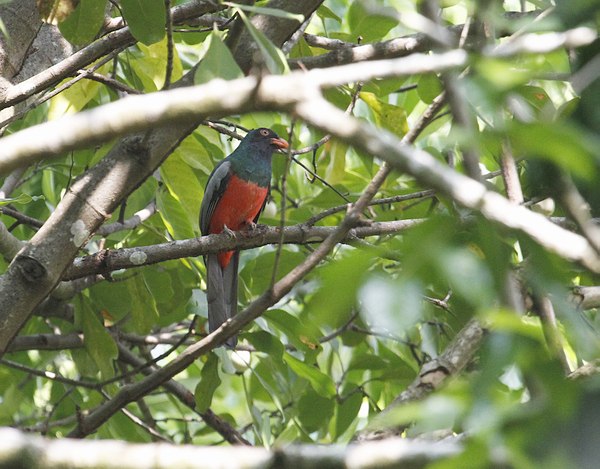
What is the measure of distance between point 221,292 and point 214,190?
1.57 metres

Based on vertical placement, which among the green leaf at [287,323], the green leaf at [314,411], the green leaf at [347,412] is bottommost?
the green leaf at [347,412]

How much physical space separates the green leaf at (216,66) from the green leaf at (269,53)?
0.33ft

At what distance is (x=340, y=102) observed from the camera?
193 inches

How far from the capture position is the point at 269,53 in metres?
2.45

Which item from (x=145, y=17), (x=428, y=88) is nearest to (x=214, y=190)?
(x=428, y=88)

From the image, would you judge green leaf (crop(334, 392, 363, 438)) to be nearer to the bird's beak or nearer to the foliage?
the foliage

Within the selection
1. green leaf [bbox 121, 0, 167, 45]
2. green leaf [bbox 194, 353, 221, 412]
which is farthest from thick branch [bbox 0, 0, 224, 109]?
green leaf [bbox 194, 353, 221, 412]

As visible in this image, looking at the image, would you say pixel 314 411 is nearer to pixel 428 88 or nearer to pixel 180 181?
pixel 180 181

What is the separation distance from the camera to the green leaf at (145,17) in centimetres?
354

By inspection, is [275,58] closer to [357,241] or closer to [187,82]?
[187,82]

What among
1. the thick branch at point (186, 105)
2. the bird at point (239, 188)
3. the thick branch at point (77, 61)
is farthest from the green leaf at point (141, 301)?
the thick branch at point (186, 105)

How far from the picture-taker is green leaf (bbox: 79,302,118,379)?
4.97 meters

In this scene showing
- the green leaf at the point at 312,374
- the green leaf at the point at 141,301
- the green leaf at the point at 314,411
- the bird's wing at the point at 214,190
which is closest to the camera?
the green leaf at the point at 312,374

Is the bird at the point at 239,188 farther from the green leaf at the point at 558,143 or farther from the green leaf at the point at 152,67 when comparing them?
the green leaf at the point at 558,143
